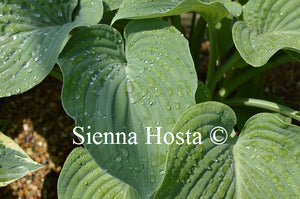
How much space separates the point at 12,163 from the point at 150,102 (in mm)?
493

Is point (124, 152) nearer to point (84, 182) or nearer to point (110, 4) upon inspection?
point (84, 182)

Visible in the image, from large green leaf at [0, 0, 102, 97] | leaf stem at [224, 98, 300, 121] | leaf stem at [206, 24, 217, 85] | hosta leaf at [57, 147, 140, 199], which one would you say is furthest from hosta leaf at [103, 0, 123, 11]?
leaf stem at [224, 98, 300, 121]

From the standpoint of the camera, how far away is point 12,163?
1228 mm

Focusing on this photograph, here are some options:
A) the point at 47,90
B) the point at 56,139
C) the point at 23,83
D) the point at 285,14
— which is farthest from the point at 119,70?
the point at 47,90

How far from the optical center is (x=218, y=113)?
1.06m

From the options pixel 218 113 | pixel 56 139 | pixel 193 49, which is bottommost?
pixel 56 139

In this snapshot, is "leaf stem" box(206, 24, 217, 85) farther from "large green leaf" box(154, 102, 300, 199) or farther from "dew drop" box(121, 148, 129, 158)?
"dew drop" box(121, 148, 129, 158)

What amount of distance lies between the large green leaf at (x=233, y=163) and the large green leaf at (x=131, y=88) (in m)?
0.05

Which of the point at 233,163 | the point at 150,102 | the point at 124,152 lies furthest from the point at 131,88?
the point at 233,163

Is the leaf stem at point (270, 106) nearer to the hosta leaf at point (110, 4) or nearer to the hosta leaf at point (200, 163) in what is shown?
the hosta leaf at point (200, 163)

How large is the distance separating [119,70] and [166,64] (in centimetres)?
13

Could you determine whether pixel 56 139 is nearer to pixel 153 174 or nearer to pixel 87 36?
pixel 87 36

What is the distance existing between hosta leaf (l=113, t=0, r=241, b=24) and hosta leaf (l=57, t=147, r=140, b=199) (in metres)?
0.42

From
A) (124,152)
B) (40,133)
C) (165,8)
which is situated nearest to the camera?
(124,152)
